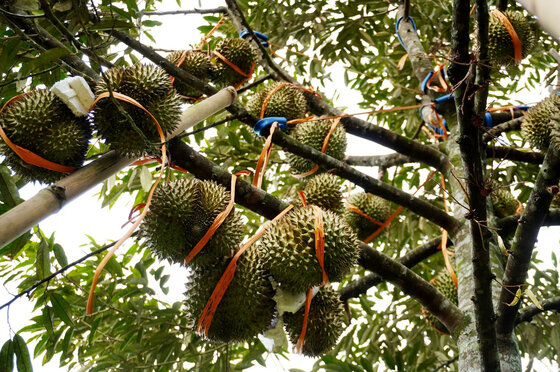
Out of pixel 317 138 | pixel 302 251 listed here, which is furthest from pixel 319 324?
pixel 317 138

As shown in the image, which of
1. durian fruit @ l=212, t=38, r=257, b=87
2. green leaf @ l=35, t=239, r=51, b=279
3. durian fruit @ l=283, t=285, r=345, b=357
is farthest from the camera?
durian fruit @ l=212, t=38, r=257, b=87

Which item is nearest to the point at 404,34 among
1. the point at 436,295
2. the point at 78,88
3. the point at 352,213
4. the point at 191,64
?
the point at 352,213

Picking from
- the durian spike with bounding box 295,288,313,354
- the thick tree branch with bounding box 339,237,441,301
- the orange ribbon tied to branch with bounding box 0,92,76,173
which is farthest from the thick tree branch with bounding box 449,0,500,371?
the orange ribbon tied to branch with bounding box 0,92,76,173

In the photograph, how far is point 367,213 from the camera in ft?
8.32

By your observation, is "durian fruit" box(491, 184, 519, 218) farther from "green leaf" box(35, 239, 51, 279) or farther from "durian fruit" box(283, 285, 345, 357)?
"green leaf" box(35, 239, 51, 279)

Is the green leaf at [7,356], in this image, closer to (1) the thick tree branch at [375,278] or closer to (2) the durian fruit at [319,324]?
(2) the durian fruit at [319,324]

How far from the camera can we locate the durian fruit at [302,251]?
51.3 inches

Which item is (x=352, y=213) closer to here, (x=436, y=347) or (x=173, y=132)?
(x=436, y=347)

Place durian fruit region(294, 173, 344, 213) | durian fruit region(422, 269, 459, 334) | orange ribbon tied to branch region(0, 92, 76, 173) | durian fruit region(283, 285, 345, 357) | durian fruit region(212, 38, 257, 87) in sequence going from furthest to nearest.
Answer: durian fruit region(212, 38, 257, 87) < durian fruit region(422, 269, 459, 334) < durian fruit region(294, 173, 344, 213) < durian fruit region(283, 285, 345, 357) < orange ribbon tied to branch region(0, 92, 76, 173)

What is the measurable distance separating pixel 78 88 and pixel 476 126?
940 mm

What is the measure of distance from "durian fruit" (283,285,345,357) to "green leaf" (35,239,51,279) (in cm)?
75

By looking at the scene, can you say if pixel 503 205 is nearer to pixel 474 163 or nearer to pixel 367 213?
pixel 367 213

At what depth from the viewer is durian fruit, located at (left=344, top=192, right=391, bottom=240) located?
254 centimetres

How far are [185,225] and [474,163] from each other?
0.71m
